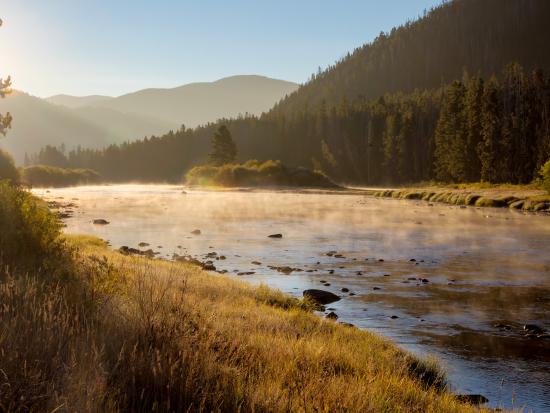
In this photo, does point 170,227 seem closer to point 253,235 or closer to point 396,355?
point 253,235

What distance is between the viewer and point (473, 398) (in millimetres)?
8227

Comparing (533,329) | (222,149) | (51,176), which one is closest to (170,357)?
(533,329)

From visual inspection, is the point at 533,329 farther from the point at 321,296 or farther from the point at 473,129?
the point at 473,129

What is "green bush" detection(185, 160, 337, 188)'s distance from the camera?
119 meters

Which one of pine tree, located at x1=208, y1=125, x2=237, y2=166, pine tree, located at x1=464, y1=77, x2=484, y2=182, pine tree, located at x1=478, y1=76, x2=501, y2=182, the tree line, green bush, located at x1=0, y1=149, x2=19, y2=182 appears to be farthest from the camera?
pine tree, located at x1=208, y1=125, x2=237, y2=166

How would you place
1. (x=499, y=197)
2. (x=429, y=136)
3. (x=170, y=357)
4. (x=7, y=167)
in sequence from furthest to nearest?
(x=429, y=136)
(x=499, y=197)
(x=7, y=167)
(x=170, y=357)

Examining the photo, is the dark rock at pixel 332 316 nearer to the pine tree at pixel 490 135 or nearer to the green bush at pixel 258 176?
the pine tree at pixel 490 135

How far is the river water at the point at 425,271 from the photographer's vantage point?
1024 cm

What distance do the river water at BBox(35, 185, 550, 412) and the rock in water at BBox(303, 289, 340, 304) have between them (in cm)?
31

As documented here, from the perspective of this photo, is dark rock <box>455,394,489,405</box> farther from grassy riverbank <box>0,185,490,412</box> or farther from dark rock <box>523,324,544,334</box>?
dark rock <box>523,324,544,334</box>

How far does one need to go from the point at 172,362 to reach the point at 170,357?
554 millimetres

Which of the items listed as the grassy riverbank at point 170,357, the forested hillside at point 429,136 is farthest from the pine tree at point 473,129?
the grassy riverbank at point 170,357

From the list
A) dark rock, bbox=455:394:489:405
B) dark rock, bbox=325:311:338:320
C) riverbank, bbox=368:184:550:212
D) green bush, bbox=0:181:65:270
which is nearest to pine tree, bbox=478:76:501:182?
riverbank, bbox=368:184:550:212

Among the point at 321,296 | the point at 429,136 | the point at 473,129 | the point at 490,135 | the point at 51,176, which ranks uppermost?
the point at 429,136
